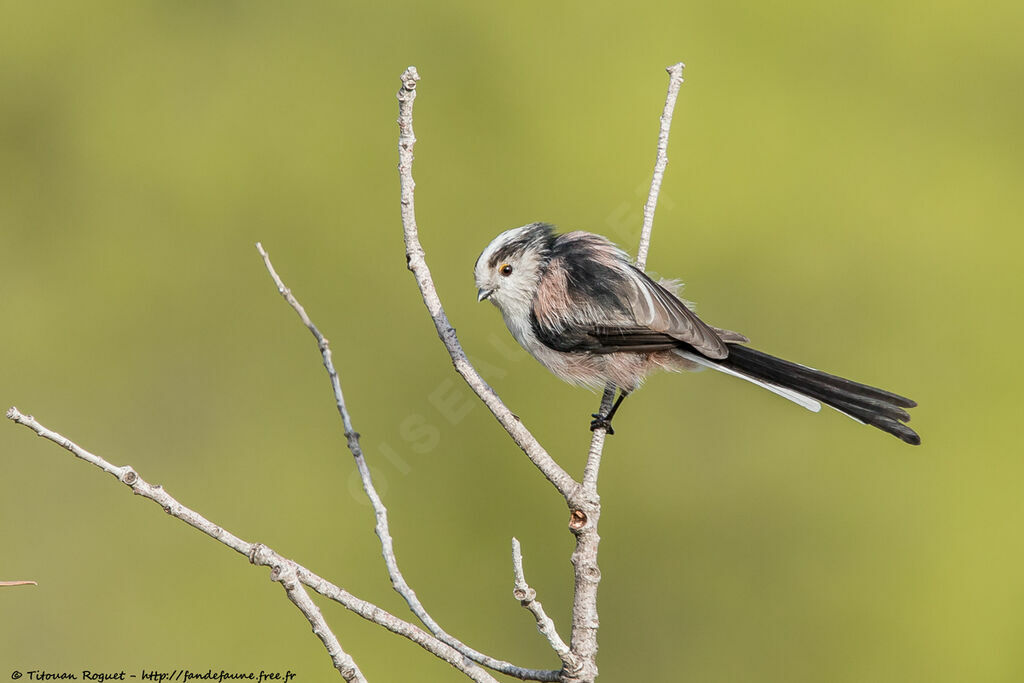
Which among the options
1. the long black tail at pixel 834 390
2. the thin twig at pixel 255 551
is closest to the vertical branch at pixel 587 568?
the thin twig at pixel 255 551

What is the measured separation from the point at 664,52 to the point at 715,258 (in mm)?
1391

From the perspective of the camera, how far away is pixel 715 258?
17.9 feet

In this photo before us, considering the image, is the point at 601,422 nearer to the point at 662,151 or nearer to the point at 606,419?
the point at 606,419

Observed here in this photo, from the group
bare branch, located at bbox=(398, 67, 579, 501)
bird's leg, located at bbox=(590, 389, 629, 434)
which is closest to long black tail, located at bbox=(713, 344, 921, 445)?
bird's leg, located at bbox=(590, 389, 629, 434)

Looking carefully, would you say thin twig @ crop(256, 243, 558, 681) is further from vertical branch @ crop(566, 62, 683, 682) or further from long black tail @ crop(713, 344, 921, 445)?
long black tail @ crop(713, 344, 921, 445)

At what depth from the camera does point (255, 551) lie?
5.71 ft

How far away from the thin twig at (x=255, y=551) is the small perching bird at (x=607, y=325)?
1.10m

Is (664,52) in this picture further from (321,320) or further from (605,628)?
(605,628)

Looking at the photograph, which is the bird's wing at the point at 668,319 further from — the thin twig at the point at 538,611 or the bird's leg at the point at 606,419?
the thin twig at the point at 538,611

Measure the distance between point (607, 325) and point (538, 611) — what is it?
4.05 feet

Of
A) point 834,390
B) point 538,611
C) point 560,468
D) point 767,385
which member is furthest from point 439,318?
point 834,390

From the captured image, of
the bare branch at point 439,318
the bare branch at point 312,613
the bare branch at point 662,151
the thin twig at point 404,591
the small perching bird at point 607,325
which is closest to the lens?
the bare branch at point 312,613

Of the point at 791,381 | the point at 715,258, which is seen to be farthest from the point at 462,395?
the point at 791,381

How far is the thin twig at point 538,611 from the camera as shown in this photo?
5.99 ft
